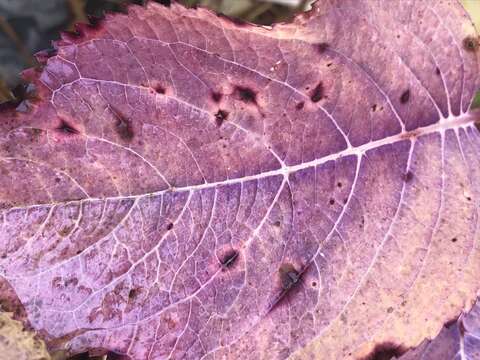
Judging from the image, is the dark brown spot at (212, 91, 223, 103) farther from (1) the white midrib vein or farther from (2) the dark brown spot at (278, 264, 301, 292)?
(2) the dark brown spot at (278, 264, 301, 292)

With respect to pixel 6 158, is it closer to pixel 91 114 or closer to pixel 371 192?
pixel 91 114

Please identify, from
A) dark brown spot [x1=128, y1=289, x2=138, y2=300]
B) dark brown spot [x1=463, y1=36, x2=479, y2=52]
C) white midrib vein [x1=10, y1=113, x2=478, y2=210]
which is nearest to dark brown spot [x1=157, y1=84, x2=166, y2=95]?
white midrib vein [x1=10, y1=113, x2=478, y2=210]

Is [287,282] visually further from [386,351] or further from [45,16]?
[45,16]

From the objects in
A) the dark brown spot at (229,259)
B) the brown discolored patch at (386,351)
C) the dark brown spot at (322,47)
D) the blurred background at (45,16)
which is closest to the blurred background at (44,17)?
the blurred background at (45,16)

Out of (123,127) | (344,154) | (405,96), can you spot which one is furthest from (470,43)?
(123,127)

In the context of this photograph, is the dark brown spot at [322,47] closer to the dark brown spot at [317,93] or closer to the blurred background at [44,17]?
the dark brown spot at [317,93]

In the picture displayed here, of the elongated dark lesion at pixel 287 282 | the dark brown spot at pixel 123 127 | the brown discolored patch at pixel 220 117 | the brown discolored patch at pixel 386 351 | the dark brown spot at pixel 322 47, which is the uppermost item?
the dark brown spot at pixel 322 47

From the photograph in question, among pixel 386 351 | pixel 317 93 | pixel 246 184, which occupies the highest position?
pixel 317 93
